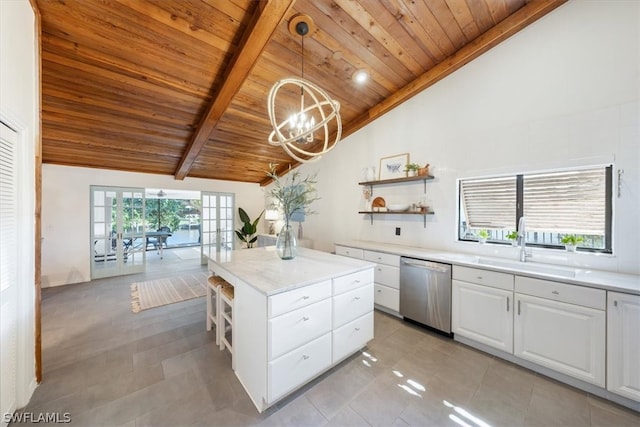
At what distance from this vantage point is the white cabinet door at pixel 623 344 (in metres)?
1.63

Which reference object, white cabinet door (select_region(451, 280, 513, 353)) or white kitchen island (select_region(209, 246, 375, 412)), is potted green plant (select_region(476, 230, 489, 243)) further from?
white kitchen island (select_region(209, 246, 375, 412))

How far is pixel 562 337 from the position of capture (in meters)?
1.91

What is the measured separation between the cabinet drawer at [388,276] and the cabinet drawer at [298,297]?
1.36 metres

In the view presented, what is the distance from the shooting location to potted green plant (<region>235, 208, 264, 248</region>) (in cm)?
634

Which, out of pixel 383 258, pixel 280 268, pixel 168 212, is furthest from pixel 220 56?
pixel 168 212

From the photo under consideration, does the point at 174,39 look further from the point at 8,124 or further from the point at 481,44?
the point at 481,44

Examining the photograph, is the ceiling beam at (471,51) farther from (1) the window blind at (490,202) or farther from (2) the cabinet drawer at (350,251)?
(2) the cabinet drawer at (350,251)

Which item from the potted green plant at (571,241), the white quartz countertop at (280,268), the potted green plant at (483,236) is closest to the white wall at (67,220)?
the white quartz countertop at (280,268)

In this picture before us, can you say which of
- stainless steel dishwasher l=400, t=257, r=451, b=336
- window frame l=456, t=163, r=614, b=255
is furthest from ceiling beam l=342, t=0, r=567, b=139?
stainless steel dishwasher l=400, t=257, r=451, b=336

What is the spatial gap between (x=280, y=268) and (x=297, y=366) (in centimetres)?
76

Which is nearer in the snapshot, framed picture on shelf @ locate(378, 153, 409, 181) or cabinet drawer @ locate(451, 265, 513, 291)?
cabinet drawer @ locate(451, 265, 513, 291)

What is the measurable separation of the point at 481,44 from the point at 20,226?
4775 mm

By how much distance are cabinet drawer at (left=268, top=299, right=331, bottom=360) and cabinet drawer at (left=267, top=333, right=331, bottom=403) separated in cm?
6

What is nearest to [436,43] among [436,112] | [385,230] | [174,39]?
[436,112]
